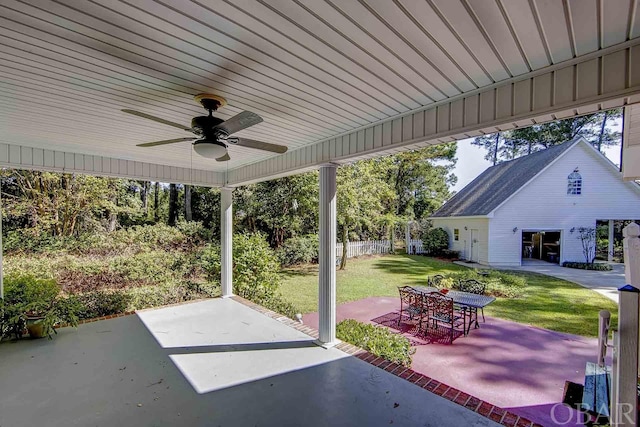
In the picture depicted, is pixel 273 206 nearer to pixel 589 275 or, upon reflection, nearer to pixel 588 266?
pixel 589 275

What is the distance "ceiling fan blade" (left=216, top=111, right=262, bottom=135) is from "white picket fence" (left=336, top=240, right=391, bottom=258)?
36.3ft

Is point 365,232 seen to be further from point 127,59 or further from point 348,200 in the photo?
point 127,59

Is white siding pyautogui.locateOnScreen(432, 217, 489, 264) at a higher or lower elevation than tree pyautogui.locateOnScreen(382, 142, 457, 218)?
lower

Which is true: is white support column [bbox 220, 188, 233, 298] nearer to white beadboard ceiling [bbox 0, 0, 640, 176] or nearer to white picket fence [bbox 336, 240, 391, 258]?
white beadboard ceiling [bbox 0, 0, 640, 176]

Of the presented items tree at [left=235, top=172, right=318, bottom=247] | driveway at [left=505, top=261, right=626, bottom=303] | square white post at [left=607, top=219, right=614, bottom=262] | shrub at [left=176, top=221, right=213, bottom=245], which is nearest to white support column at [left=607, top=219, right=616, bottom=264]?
square white post at [left=607, top=219, right=614, bottom=262]

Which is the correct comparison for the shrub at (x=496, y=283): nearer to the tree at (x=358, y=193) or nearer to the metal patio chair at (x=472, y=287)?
the metal patio chair at (x=472, y=287)

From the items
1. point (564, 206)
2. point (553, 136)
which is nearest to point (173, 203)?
point (564, 206)

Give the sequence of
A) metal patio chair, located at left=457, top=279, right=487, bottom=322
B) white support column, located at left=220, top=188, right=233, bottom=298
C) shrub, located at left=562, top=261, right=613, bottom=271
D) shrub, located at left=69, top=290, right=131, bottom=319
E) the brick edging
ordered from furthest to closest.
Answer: shrub, located at left=562, top=261, right=613, bottom=271, metal patio chair, located at left=457, top=279, right=487, bottom=322, white support column, located at left=220, top=188, right=233, bottom=298, shrub, located at left=69, top=290, right=131, bottom=319, the brick edging

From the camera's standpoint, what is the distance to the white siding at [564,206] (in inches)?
481

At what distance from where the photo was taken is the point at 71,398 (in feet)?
9.52

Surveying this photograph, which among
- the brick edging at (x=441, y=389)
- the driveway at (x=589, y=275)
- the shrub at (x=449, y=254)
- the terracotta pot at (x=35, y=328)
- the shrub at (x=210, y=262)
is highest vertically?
the shrub at (x=210, y=262)

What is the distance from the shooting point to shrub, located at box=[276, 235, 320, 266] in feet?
39.6

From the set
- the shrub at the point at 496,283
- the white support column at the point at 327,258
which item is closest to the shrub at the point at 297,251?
the shrub at the point at 496,283

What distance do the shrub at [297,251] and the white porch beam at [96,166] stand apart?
580cm
